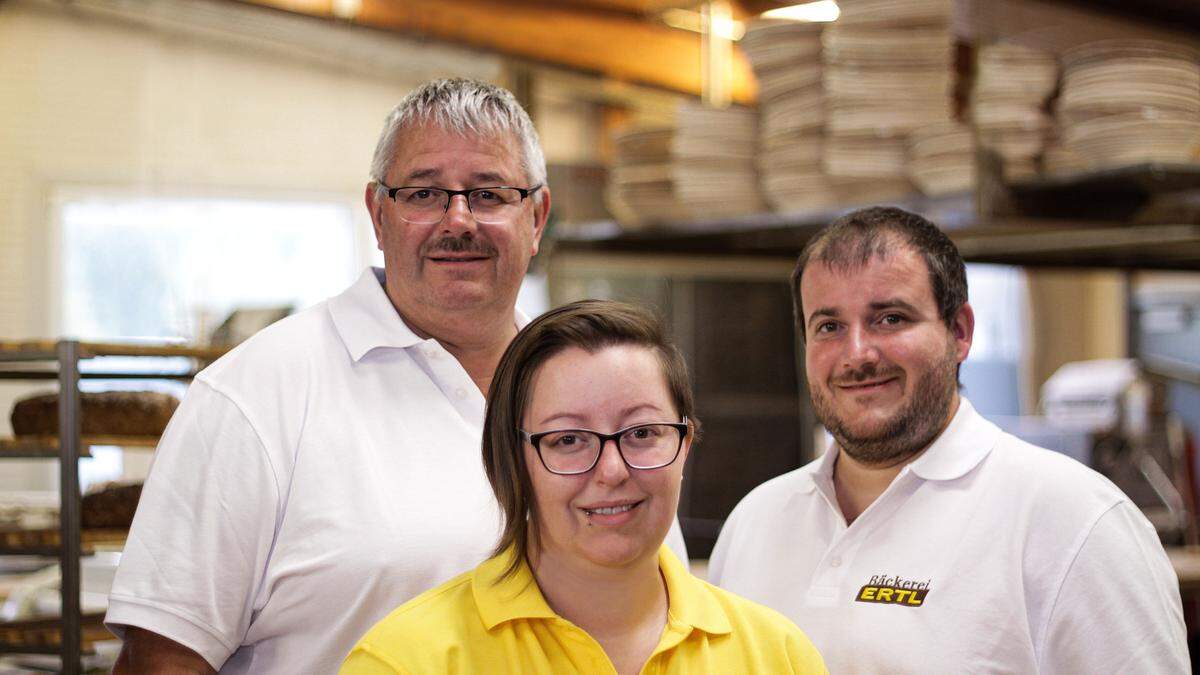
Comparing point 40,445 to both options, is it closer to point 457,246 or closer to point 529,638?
point 457,246

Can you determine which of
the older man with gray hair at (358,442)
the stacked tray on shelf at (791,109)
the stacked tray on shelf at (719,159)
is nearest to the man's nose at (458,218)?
the older man with gray hair at (358,442)

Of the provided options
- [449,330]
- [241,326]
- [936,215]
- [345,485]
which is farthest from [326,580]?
[936,215]

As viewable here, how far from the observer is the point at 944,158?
9.47 ft

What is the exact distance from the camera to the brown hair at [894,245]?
191 centimetres

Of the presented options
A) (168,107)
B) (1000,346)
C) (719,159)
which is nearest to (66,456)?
(719,159)

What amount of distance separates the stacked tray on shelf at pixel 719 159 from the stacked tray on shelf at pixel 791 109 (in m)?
0.10

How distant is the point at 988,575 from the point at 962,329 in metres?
0.41

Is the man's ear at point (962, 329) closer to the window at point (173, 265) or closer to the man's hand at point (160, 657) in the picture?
the man's hand at point (160, 657)

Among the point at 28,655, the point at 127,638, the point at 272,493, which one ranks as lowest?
Result: the point at 28,655

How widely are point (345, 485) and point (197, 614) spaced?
0.26 meters

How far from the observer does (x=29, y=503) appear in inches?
107

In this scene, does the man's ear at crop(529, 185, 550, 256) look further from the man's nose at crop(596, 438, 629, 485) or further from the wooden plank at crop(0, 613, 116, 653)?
the wooden plank at crop(0, 613, 116, 653)

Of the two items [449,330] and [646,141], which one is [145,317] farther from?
[449,330]

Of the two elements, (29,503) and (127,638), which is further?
(29,503)
